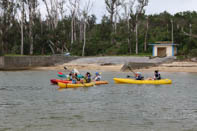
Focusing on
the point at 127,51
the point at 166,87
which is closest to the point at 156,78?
the point at 166,87

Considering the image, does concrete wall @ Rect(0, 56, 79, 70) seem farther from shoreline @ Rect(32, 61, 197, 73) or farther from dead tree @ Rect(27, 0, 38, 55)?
dead tree @ Rect(27, 0, 38, 55)

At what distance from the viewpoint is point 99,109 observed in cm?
1533

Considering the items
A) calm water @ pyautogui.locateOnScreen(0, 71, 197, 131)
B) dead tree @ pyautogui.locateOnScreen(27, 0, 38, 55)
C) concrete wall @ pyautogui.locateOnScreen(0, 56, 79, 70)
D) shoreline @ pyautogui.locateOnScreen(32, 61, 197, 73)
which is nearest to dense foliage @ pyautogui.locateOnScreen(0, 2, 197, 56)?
dead tree @ pyautogui.locateOnScreen(27, 0, 38, 55)

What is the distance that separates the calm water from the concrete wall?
19.1m

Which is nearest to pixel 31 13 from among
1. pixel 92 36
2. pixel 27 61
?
pixel 92 36

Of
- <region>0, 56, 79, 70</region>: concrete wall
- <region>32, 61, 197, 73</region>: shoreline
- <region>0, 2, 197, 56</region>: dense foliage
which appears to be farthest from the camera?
<region>0, 2, 197, 56</region>: dense foliage

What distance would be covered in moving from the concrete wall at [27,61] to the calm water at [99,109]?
62.5 ft

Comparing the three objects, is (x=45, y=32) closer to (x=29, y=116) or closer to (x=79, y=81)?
(x=79, y=81)

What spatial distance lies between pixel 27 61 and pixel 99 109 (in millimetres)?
28662

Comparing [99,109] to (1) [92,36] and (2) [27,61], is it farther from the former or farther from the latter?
(1) [92,36]

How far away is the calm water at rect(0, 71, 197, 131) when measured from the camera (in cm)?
1221

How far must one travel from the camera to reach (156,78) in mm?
26078

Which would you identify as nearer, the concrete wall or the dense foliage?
the concrete wall

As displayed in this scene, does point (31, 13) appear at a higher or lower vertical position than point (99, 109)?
higher
